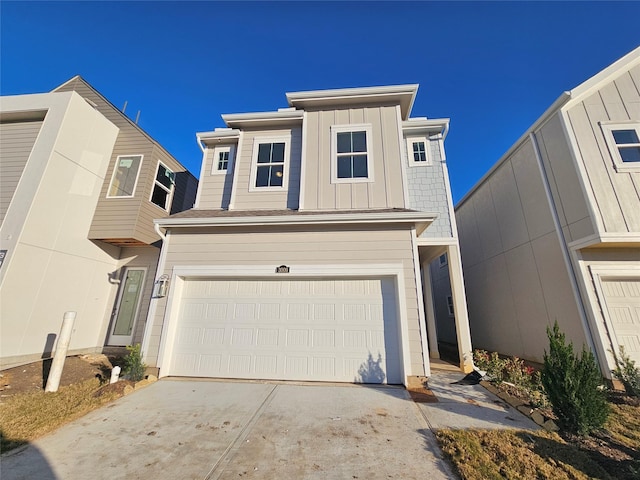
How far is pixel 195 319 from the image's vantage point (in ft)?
19.7

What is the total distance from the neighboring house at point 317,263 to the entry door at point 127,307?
3283 mm

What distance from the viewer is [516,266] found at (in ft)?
27.2

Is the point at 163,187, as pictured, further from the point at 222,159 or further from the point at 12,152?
the point at 12,152

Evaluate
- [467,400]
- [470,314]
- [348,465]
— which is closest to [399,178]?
[467,400]

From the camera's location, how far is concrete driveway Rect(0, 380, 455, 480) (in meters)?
2.65

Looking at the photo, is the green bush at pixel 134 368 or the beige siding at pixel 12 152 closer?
the green bush at pixel 134 368

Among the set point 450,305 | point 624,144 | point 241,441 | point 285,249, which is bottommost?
point 241,441

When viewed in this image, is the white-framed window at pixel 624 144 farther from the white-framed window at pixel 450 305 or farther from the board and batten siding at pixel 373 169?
the white-framed window at pixel 450 305

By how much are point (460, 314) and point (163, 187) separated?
34.7 feet

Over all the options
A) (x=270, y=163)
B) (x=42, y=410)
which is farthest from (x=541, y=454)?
(x=270, y=163)

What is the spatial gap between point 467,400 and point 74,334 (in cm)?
1008

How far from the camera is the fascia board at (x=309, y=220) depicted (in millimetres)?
5875

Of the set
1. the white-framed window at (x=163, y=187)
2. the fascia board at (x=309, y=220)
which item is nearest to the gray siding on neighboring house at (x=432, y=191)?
the fascia board at (x=309, y=220)

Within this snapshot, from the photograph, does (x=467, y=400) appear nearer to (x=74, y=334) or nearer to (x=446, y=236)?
(x=446, y=236)
